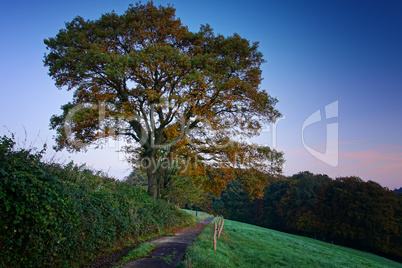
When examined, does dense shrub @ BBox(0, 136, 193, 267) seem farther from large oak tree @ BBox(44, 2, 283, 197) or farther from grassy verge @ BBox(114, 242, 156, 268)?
large oak tree @ BBox(44, 2, 283, 197)

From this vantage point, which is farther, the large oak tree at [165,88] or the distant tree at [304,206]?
the distant tree at [304,206]

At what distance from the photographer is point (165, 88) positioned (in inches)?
555

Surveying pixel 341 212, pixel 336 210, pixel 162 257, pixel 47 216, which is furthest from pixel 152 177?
pixel 336 210

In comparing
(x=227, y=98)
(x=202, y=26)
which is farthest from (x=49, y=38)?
(x=227, y=98)

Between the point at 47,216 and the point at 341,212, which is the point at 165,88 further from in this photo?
the point at 341,212

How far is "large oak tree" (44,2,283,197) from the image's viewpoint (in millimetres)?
11805

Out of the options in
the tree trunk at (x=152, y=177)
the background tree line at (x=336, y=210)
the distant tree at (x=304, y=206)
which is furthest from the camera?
the distant tree at (x=304, y=206)

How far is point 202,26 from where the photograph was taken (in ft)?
44.1

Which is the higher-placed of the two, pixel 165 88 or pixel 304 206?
pixel 165 88

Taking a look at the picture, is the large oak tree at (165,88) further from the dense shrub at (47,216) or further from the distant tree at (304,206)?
the distant tree at (304,206)

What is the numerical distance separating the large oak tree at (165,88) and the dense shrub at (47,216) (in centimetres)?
580

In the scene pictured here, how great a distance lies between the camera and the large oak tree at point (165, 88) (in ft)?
38.7

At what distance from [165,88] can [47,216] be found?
10.8m

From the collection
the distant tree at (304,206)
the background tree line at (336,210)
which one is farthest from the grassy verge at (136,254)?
the distant tree at (304,206)
